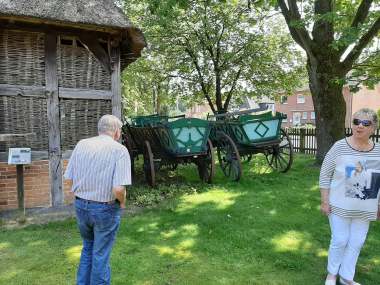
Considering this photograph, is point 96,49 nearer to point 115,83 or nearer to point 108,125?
point 115,83

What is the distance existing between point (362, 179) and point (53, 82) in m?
5.49

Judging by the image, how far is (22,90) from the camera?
663 cm

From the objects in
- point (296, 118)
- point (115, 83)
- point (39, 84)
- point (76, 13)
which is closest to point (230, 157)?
point (115, 83)

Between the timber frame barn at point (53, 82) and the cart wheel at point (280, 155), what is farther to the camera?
the cart wheel at point (280, 155)

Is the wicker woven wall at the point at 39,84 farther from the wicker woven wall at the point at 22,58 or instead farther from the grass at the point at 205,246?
the grass at the point at 205,246

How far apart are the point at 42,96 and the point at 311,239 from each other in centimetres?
511

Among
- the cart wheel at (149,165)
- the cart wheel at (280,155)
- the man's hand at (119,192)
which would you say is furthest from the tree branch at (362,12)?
the man's hand at (119,192)

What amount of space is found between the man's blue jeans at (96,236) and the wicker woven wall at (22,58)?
13.4 ft

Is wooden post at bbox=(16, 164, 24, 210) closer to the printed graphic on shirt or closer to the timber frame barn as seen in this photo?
the timber frame barn

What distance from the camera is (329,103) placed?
10633mm

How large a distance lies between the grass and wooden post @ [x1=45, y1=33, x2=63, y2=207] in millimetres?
958

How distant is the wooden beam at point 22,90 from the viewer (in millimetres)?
6527

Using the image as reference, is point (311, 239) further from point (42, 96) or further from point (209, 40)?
point (209, 40)

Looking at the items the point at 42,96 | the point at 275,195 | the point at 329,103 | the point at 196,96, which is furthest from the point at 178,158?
the point at 196,96
